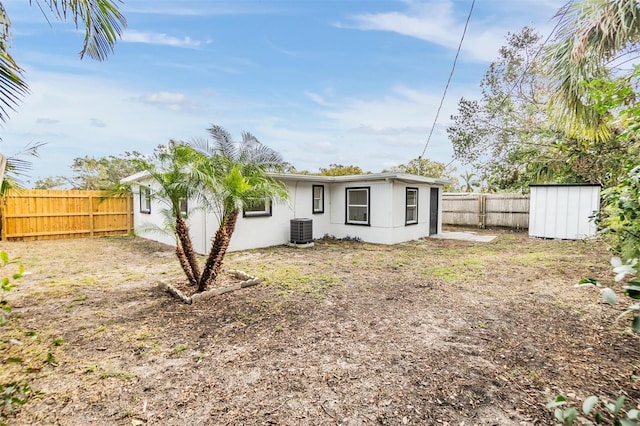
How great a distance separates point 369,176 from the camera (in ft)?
32.1

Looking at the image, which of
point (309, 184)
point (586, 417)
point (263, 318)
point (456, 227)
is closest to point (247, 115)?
point (309, 184)

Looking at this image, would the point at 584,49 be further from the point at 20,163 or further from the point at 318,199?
the point at 20,163

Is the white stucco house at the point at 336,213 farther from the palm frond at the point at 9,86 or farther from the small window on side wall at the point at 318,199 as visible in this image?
the palm frond at the point at 9,86

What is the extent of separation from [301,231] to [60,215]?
858 centimetres

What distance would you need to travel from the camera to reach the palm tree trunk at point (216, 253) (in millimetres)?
5031

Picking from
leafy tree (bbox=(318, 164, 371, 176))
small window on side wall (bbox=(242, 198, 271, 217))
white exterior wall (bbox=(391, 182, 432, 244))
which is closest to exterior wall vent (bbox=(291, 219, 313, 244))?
small window on side wall (bbox=(242, 198, 271, 217))

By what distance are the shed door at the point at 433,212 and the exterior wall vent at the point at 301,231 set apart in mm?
5017

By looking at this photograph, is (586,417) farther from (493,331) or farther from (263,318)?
(263,318)

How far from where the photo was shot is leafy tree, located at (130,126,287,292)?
471 centimetres

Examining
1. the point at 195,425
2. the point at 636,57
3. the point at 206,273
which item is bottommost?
the point at 195,425

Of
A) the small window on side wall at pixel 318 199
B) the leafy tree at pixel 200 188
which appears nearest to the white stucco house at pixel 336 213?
the small window on side wall at pixel 318 199

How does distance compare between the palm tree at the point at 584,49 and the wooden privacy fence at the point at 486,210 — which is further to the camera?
the wooden privacy fence at the point at 486,210

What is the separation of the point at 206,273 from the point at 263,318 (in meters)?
1.44

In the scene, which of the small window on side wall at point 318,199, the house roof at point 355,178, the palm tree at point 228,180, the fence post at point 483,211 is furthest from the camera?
the fence post at point 483,211
